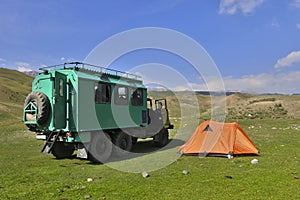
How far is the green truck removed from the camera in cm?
1043

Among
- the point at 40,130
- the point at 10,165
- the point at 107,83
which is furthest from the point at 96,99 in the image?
the point at 10,165

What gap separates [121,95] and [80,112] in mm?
2797

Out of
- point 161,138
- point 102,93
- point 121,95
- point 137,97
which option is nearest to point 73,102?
point 102,93

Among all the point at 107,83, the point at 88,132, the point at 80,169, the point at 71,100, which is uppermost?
the point at 107,83

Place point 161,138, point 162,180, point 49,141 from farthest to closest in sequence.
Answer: point 161,138 < point 49,141 < point 162,180

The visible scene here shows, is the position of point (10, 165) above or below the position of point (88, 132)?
below

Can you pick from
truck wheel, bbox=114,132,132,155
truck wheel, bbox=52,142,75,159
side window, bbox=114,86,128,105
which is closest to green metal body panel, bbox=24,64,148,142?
side window, bbox=114,86,128,105

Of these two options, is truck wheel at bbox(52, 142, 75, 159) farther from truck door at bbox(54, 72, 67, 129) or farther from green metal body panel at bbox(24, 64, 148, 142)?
truck door at bbox(54, 72, 67, 129)

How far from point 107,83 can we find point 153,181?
224 inches

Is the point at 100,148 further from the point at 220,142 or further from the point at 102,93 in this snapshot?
the point at 220,142

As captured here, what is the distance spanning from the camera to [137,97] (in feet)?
47.0

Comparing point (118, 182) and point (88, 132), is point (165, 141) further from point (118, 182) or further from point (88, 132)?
point (118, 182)

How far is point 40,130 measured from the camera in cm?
1083

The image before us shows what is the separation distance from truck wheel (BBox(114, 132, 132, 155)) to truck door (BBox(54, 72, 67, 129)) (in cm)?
284
